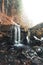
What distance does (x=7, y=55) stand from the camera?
14.6 feet

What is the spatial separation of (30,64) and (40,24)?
102 inches

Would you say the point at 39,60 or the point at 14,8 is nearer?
the point at 39,60

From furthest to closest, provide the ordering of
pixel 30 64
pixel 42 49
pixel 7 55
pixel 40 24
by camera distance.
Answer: pixel 40 24 → pixel 42 49 → pixel 7 55 → pixel 30 64

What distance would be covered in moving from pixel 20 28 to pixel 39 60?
163 cm

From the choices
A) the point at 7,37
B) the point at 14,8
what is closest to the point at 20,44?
the point at 7,37

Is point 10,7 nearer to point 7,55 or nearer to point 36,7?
point 36,7

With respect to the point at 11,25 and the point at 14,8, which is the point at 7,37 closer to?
the point at 11,25

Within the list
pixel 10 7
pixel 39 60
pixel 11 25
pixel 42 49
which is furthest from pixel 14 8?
pixel 39 60

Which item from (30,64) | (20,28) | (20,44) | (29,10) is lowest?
(30,64)

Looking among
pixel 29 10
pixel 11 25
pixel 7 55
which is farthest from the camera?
pixel 29 10

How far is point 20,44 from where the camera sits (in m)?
5.12

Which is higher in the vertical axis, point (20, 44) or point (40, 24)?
point (40, 24)

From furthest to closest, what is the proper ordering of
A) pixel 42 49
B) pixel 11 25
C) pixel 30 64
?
1. pixel 11 25
2. pixel 42 49
3. pixel 30 64

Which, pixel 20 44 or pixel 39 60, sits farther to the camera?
pixel 20 44
